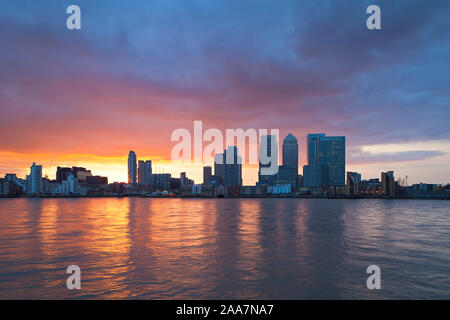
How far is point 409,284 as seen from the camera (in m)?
23.5

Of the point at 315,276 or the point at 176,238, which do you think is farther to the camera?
the point at 176,238

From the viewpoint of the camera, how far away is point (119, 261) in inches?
1207
